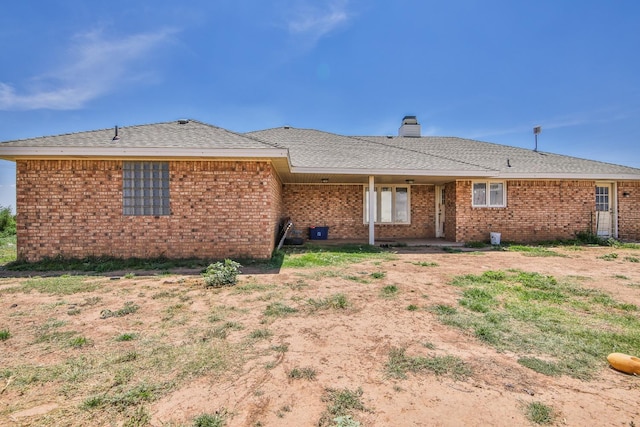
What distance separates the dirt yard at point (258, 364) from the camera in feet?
7.30

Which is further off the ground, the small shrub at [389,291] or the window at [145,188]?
the window at [145,188]

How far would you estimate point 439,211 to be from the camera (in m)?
14.3

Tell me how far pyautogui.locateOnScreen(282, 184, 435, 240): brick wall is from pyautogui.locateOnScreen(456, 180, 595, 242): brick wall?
283 cm

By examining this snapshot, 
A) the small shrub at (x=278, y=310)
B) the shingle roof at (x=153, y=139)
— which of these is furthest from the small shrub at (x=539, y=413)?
the shingle roof at (x=153, y=139)

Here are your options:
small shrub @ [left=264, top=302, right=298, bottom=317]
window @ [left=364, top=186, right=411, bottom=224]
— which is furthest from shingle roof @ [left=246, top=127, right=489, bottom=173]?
small shrub @ [left=264, top=302, right=298, bottom=317]

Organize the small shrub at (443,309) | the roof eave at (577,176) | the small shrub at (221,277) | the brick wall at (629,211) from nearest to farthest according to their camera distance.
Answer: the small shrub at (443,309) < the small shrub at (221,277) < the roof eave at (577,176) < the brick wall at (629,211)

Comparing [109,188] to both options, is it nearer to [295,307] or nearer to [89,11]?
[89,11]

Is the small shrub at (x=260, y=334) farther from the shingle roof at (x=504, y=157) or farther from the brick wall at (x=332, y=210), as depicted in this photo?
the shingle roof at (x=504, y=157)

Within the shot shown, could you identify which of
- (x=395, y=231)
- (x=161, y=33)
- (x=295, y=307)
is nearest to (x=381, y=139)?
(x=395, y=231)

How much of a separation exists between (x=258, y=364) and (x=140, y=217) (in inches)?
270

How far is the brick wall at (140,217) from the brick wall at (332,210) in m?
5.24

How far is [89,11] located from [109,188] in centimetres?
460

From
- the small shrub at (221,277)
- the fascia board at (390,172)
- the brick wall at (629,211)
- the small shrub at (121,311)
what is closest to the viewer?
the small shrub at (121,311)

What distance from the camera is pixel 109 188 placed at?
26.7 ft
